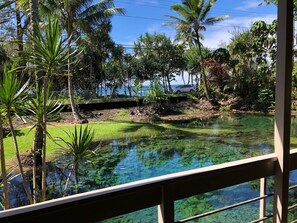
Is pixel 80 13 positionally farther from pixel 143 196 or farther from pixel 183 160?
pixel 143 196

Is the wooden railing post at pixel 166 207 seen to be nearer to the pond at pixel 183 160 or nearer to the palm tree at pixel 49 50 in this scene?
the palm tree at pixel 49 50

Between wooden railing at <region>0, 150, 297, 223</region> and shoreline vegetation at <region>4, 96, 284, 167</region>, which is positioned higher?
wooden railing at <region>0, 150, 297, 223</region>

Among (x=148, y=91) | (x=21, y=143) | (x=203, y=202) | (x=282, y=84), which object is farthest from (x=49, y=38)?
(x=148, y=91)

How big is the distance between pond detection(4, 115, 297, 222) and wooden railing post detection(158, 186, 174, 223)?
76.1 inches

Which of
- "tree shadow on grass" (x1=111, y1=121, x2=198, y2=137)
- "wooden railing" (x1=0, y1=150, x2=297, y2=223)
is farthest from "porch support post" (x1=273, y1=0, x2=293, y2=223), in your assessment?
"tree shadow on grass" (x1=111, y1=121, x2=198, y2=137)

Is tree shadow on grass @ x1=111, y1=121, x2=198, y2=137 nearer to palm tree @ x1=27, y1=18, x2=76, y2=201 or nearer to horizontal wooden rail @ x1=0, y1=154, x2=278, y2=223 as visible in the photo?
palm tree @ x1=27, y1=18, x2=76, y2=201

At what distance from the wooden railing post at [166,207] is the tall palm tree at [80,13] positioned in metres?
8.28

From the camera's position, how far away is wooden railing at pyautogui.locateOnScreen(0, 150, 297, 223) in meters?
0.73

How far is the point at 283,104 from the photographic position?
114cm

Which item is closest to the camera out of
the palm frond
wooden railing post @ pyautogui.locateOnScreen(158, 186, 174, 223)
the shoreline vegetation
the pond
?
wooden railing post @ pyautogui.locateOnScreen(158, 186, 174, 223)

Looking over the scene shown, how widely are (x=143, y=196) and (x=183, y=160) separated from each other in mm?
5564

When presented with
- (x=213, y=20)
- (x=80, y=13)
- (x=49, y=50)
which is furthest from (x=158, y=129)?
(x=49, y=50)

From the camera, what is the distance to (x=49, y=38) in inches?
73.0

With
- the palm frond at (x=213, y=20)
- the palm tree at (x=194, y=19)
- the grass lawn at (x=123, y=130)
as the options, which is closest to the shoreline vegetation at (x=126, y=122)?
the grass lawn at (x=123, y=130)
